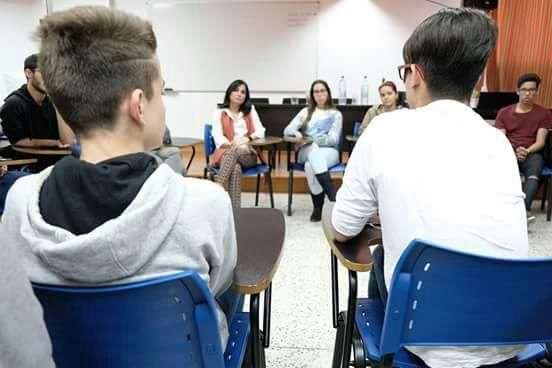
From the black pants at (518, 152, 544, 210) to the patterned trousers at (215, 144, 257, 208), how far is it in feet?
7.93

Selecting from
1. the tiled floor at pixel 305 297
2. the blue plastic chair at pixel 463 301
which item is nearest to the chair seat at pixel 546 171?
the tiled floor at pixel 305 297

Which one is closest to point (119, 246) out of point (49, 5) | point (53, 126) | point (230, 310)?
point (230, 310)

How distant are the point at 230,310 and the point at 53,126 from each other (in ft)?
8.96

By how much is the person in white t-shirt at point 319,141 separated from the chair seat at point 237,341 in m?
2.31

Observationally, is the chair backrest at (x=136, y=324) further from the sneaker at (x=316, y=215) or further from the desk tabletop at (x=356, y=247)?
the sneaker at (x=316, y=215)

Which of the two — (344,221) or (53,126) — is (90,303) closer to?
(344,221)

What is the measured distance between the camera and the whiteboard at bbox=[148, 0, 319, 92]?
588cm

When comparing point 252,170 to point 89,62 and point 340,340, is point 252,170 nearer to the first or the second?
point 340,340

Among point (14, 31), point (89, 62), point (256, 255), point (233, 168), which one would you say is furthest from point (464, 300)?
point (14, 31)

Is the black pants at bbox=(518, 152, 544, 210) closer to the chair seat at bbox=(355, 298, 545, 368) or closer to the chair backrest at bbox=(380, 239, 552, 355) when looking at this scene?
the chair seat at bbox=(355, 298, 545, 368)

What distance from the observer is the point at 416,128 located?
3.08 ft

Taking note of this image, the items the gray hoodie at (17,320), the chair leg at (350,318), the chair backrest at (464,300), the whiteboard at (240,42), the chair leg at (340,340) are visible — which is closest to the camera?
the gray hoodie at (17,320)

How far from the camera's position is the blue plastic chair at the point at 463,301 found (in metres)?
0.75

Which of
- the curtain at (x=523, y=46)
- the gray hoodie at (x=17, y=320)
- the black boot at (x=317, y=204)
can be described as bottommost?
the black boot at (x=317, y=204)
